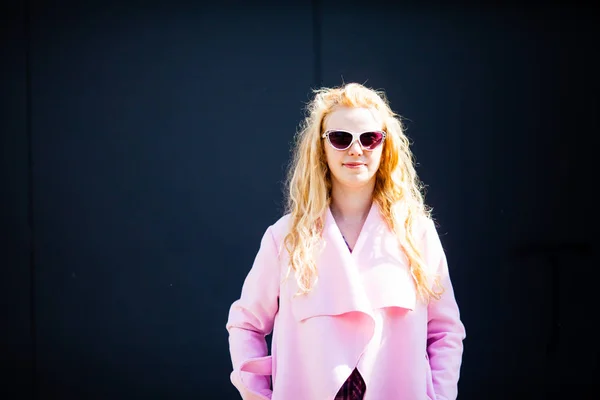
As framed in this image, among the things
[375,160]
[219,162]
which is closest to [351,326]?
[375,160]

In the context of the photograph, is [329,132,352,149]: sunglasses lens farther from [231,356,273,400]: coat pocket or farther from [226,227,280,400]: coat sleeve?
[231,356,273,400]: coat pocket

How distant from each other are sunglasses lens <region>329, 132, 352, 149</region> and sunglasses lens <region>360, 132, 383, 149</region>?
5 cm

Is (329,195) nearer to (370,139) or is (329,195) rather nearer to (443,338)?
(370,139)

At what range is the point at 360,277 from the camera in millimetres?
2297

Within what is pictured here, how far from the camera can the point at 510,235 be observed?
13.0 ft

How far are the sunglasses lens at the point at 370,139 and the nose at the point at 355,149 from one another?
2 centimetres

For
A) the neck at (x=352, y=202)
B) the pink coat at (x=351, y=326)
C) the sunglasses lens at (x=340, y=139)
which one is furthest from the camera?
the neck at (x=352, y=202)

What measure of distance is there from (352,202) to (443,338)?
555 mm

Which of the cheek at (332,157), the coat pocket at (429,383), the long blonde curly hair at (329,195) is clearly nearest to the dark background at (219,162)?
the long blonde curly hair at (329,195)

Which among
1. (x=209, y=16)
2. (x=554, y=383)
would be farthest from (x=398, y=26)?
(x=554, y=383)

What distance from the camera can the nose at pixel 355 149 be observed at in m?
2.30

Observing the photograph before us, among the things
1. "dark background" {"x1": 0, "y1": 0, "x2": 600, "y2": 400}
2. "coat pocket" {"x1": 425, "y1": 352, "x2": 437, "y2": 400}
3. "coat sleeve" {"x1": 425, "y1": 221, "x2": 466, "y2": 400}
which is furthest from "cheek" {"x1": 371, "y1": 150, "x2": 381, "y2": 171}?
"dark background" {"x1": 0, "y1": 0, "x2": 600, "y2": 400}

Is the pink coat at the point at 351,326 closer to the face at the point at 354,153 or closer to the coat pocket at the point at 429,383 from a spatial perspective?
the coat pocket at the point at 429,383

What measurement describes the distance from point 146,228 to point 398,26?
1802 mm
